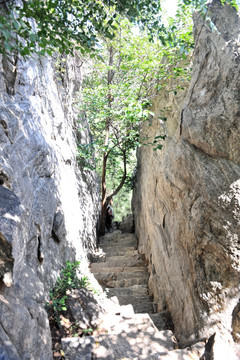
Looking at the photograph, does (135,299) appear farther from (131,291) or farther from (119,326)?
(119,326)

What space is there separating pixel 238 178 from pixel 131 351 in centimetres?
276

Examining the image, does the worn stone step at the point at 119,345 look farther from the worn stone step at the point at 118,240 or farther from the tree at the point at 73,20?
the worn stone step at the point at 118,240

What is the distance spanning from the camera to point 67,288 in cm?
427

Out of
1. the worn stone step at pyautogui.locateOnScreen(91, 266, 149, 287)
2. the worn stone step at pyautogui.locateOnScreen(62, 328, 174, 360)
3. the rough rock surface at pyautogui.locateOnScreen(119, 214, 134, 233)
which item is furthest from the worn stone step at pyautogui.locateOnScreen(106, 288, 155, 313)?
the rough rock surface at pyautogui.locateOnScreen(119, 214, 134, 233)

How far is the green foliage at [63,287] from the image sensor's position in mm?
3632

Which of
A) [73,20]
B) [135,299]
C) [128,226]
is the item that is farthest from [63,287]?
[128,226]

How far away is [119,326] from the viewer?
3812mm

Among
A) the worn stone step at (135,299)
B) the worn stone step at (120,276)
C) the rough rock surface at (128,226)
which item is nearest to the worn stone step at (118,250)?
the worn stone step at (120,276)

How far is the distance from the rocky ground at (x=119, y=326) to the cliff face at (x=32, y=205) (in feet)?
1.61

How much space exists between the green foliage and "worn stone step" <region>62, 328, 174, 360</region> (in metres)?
0.58

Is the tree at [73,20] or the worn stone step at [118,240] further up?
the tree at [73,20]

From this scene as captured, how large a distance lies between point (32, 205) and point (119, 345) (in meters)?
2.45

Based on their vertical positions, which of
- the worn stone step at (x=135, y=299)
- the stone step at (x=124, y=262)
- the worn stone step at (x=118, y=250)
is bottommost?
the worn stone step at (x=135, y=299)

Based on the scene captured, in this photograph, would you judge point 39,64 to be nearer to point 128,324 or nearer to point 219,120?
point 219,120
